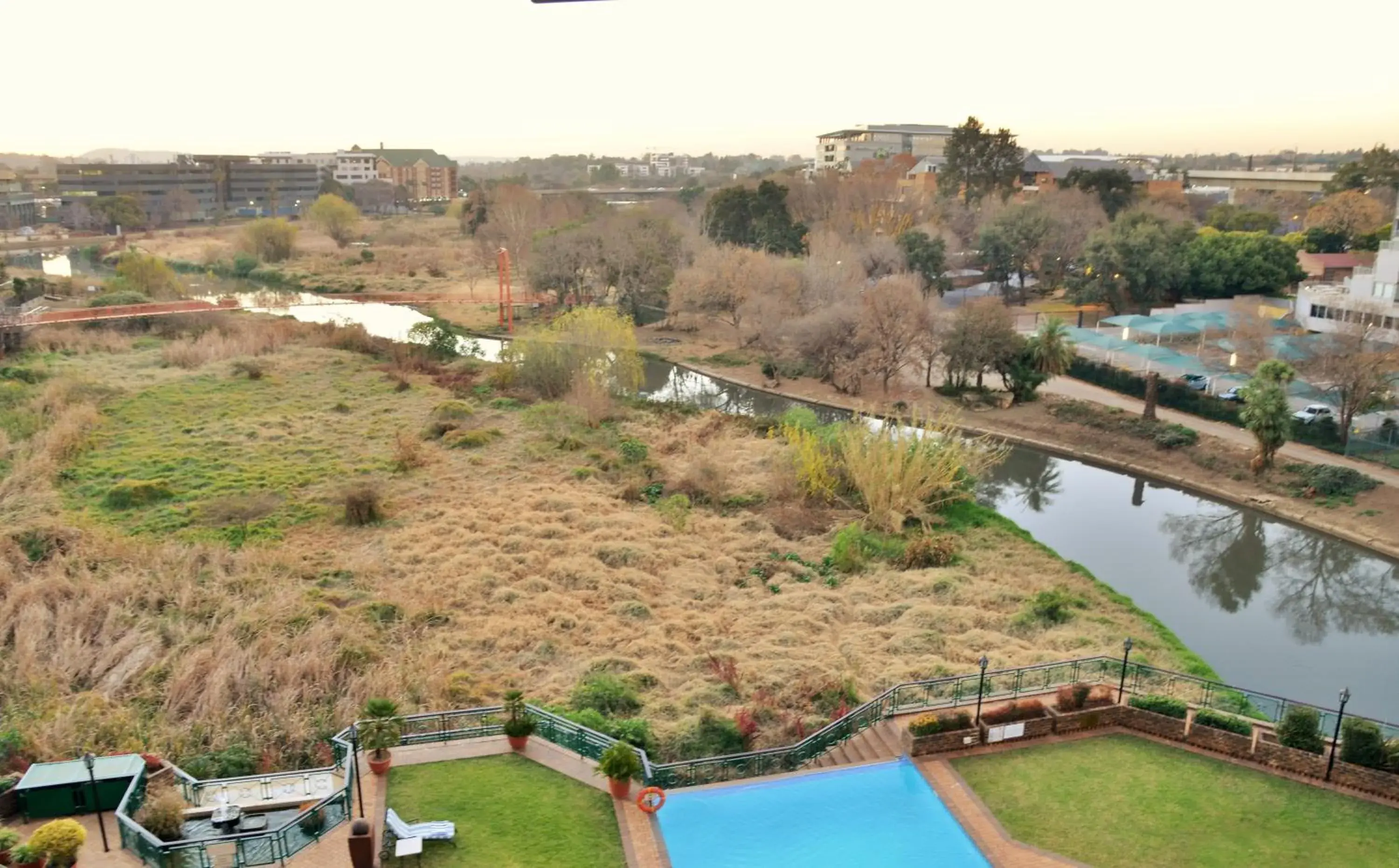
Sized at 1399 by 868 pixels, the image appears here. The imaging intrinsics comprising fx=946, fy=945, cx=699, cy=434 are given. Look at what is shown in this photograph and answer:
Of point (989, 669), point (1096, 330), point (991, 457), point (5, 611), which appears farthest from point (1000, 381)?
point (5, 611)

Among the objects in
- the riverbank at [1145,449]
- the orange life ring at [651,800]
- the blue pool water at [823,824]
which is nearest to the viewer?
the blue pool water at [823,824]

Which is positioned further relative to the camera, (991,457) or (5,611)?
(991,457)

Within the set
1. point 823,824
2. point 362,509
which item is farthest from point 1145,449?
point 362,509

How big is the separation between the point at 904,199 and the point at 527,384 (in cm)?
3953

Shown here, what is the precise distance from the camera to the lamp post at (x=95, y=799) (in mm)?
10359

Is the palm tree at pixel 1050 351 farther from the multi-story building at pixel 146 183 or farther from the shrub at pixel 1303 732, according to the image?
the multi-story building at pixel 146 183

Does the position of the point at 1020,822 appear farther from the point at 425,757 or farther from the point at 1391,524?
the point at 1391,524

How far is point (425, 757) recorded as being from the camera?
12484 millimetres

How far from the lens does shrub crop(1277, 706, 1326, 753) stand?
12.2 metres

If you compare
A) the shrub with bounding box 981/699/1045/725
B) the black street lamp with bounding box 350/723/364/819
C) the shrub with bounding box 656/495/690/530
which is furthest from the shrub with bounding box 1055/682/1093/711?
the shrub with bounding box 656/495/690/530

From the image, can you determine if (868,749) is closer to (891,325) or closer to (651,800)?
(651,800)

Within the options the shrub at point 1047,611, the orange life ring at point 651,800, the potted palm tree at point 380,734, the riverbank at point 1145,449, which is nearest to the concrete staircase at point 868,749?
the orange life ring at point 651,800

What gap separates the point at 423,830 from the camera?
10664mm

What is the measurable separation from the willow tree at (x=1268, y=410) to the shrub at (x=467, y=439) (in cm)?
2354
